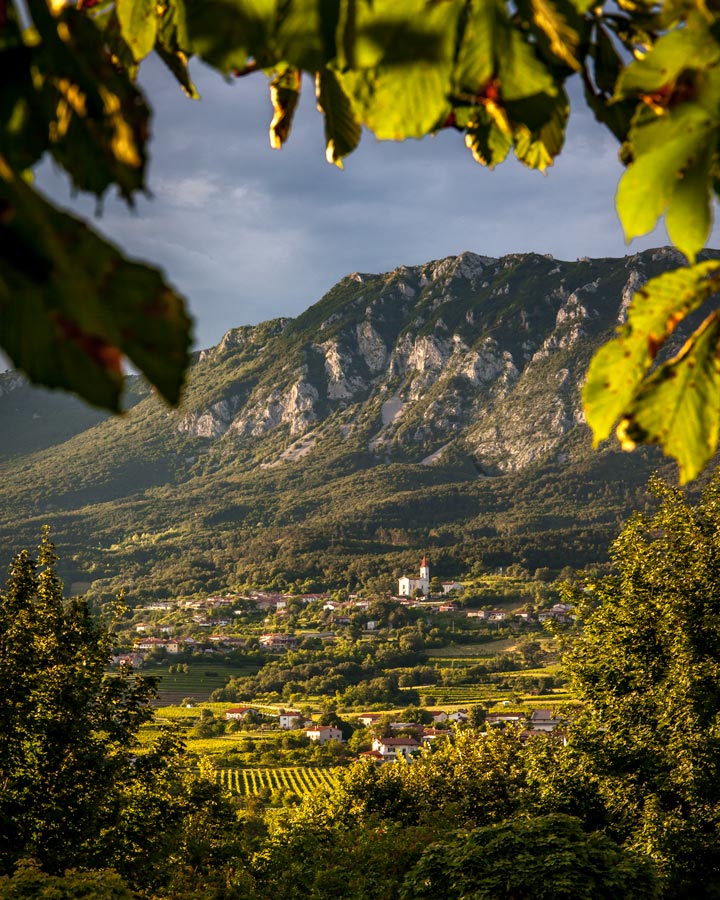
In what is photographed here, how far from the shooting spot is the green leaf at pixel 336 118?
89 centimetres

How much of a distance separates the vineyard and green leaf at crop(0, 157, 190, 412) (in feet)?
195

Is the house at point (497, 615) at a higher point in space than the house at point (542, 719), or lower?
higher

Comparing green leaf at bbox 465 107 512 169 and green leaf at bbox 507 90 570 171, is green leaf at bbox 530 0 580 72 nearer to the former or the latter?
green leaf at bbox 507 90 570 171

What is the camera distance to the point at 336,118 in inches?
36.7

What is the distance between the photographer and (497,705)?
2852 inches

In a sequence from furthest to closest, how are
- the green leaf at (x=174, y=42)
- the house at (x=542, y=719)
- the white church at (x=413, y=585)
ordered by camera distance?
the white church at (x=413, y=585)
the house at (x=542, y=719)
the green leaf at (x=174, y=42)

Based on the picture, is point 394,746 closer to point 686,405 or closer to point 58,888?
point 58,888

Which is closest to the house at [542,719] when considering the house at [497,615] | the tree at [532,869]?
the house at [497,615]

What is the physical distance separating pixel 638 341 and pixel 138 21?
0.70 metres

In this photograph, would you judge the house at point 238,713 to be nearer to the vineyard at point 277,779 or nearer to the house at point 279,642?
the vineyard at point 277,779

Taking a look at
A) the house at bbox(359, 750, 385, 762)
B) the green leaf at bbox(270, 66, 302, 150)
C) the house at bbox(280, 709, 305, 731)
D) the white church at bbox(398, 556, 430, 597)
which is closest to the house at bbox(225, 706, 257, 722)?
the house at bbox(280, 709, 305, 731)

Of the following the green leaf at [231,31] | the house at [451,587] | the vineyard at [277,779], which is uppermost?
the green leaf at [231,31]

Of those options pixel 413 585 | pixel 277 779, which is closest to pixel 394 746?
pixel 277 779

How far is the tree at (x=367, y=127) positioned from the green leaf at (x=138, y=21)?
0.26ft
